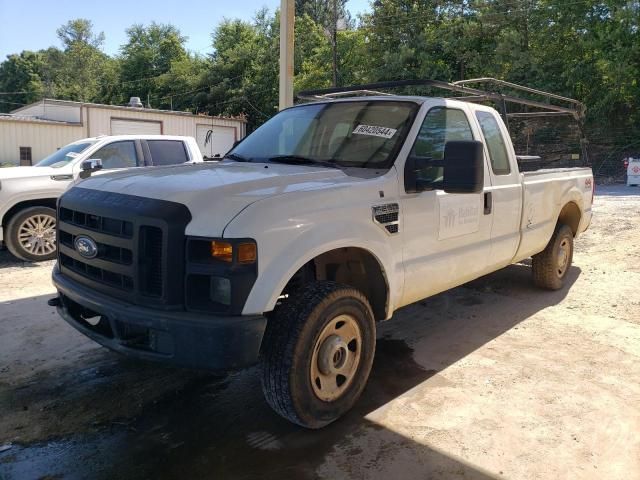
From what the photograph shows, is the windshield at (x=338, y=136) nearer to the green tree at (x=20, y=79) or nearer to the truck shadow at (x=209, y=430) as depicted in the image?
the truck shadow at (x=209, y=430)

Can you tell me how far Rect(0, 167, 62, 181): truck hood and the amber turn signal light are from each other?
239 inches

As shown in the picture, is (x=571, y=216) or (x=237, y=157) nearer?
(x=237, y=157)

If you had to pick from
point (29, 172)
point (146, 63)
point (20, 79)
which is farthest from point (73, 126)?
point (20, 79)

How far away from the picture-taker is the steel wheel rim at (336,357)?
10.0ft

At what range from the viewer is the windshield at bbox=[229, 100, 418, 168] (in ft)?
12.4

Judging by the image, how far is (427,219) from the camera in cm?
375

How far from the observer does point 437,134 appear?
4.08 m

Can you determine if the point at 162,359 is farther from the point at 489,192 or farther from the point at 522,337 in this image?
the point at 522,337

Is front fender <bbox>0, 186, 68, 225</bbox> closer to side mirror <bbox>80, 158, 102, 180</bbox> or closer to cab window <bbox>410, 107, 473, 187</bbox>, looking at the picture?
side mirror <bbox>80, 158, 102, 180</bbox>

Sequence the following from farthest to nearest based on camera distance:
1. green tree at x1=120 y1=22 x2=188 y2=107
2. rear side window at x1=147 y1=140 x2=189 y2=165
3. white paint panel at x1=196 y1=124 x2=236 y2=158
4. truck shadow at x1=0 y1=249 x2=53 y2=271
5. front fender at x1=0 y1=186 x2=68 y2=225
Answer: green tree at x1=120 y1=22 x2=188 y2=107 < white paint panel at x1=196 y1=124 x2=236 y2=158 < rear side window at x1=147 y1=140 x2=189 y2=165 < truck shadow at x1=0 y1=249 x2=53 y2=271 < front fender at x1=0 y1=186 x2=68 y2=225

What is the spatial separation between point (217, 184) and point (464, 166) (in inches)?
58.3

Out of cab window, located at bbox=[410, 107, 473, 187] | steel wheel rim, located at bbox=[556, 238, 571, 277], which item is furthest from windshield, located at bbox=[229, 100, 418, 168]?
steel wheel rim, located at bbox=[556, 238, 571, 277]

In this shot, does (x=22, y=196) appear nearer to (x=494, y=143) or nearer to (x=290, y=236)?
(x=290, y=236)

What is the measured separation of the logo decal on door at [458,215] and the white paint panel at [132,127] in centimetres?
2203
